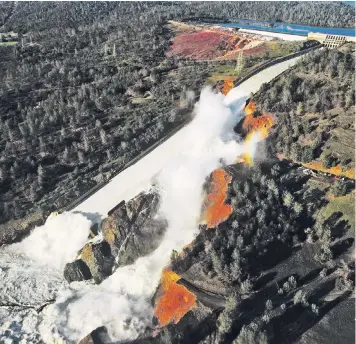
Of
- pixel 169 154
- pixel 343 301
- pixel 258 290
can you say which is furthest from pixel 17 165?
pixel 343 301

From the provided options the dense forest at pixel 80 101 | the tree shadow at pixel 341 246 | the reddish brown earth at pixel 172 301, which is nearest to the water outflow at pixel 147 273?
the reddish brown earth at pixel 172 301

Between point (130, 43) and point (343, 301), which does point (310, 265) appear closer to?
point (343, 301)

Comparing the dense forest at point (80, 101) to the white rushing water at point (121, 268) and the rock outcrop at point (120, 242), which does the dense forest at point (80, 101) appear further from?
the rock outcrop at point (120, 242)

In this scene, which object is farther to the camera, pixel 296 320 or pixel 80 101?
Answer: pixel 80 101

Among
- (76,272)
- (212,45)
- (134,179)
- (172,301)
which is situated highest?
(212,45)

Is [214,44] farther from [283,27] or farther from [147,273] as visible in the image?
[147,273]

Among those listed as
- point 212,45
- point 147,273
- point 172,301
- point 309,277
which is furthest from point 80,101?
point 309,277
